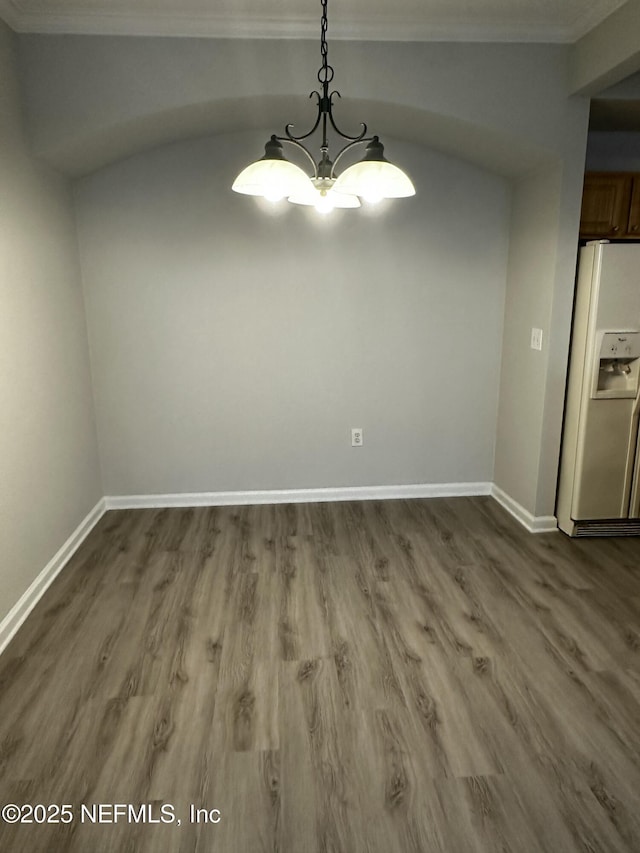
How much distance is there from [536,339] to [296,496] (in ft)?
6.72

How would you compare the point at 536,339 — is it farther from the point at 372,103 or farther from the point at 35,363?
the point at 35,363

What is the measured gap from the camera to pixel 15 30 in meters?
2.80

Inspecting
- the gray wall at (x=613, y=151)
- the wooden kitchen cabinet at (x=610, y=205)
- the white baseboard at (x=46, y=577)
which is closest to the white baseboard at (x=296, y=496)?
the white baseboard at (x=46, y=577)

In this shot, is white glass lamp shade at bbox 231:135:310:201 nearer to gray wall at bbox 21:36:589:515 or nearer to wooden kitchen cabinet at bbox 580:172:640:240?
gray wall at bbox 21:36:589:515

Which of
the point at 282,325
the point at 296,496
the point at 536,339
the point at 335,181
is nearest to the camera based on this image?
the point at 335,181

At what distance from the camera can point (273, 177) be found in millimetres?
1765

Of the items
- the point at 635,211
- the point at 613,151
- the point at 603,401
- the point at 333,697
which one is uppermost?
the point at 613,151

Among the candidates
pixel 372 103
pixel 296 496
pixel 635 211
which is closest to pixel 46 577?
pixel 296 496

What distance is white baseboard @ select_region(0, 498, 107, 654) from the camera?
2.57 m

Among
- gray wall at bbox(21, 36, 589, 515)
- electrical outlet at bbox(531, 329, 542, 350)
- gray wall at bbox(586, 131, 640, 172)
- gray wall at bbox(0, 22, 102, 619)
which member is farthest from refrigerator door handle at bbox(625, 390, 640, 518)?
gray wall at bbox(0, 22, 102, 619)

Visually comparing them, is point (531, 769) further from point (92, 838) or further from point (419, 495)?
point (419, 495)

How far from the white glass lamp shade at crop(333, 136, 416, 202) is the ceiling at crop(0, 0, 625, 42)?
59.4 inches

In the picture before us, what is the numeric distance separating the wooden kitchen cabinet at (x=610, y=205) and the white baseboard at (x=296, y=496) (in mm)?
1986

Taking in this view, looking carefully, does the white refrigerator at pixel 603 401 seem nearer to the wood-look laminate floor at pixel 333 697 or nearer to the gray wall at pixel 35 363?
the wood-look laminate floor at pixel 333 697
